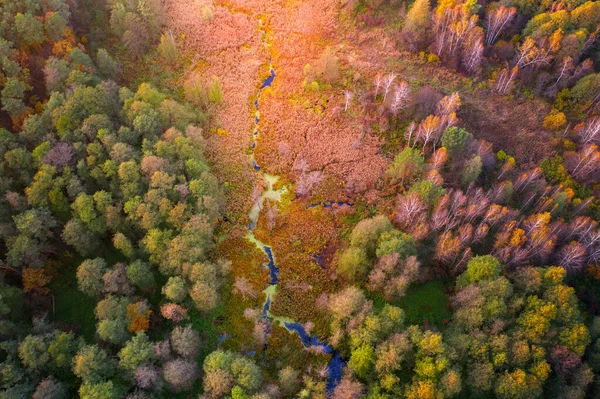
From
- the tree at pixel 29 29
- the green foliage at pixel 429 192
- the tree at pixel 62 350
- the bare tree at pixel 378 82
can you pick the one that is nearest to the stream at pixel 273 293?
the green foliage at pixel 429 192

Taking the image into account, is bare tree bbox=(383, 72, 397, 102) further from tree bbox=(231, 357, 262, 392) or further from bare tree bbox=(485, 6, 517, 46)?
tree bbox=(231, 357, 262, 392)

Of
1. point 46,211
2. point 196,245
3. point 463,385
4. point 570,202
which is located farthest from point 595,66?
point 46,211

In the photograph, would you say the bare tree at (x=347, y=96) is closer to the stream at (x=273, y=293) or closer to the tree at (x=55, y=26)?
the stream at (x=273, y=293)

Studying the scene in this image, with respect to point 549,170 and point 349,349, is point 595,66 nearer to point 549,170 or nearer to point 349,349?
point 549,170

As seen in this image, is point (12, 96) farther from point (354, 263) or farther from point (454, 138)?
point (454, 138)

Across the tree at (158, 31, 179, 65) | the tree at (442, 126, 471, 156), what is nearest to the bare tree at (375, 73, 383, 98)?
the tree at (442, 126, 471, 156)

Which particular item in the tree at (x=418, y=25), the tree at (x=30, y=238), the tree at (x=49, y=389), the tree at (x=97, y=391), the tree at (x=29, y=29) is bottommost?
the tree at (x=49, y=389)
